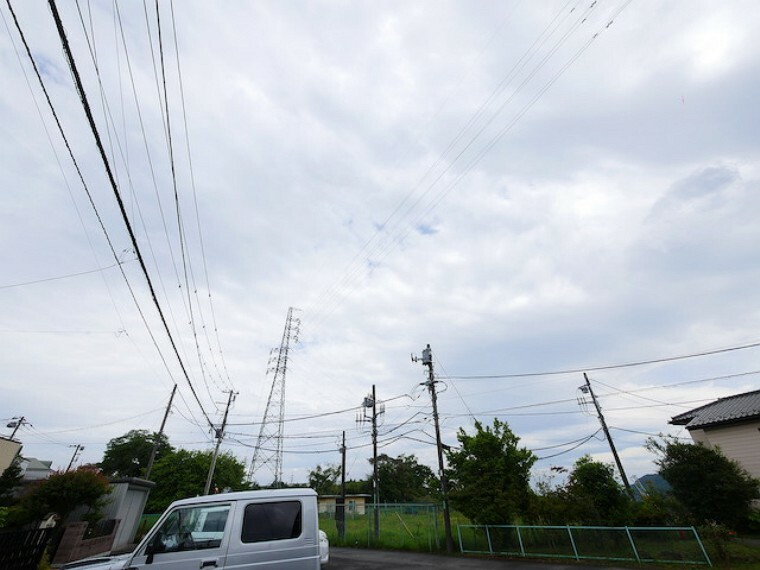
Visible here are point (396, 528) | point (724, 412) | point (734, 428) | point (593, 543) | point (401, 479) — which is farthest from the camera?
point (401, 479)

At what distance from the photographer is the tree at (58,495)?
42.1 ft

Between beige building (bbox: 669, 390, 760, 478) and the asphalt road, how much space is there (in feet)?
35.2

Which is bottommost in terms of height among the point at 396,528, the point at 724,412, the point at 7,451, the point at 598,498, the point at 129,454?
the point at 396,528

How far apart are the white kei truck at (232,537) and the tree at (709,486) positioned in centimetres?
1645

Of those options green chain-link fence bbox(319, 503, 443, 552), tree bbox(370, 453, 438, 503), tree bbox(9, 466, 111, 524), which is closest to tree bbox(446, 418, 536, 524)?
green chain-link fence bbox(319, 503, 443, 552)

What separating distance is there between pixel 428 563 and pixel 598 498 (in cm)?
742

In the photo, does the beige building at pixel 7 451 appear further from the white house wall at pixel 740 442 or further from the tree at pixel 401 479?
the tree at pixel 401 479

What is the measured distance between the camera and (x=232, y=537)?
5.12m

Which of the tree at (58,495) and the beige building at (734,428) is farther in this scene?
the beige building at (734,428)

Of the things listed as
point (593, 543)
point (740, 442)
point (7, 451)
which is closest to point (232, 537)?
point (593, 543)

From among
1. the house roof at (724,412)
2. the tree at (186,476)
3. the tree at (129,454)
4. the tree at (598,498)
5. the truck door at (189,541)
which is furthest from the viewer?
the tree at (129,454)

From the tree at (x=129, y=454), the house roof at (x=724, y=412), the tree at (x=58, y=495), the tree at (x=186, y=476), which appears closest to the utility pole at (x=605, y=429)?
the house roof at (x=724, y=412)

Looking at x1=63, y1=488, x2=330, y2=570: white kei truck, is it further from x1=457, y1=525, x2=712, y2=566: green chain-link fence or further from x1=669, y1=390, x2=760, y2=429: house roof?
x1=669, y1=390, x2=760, y2=429: house roof

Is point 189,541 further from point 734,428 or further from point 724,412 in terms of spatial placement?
point 724,412
